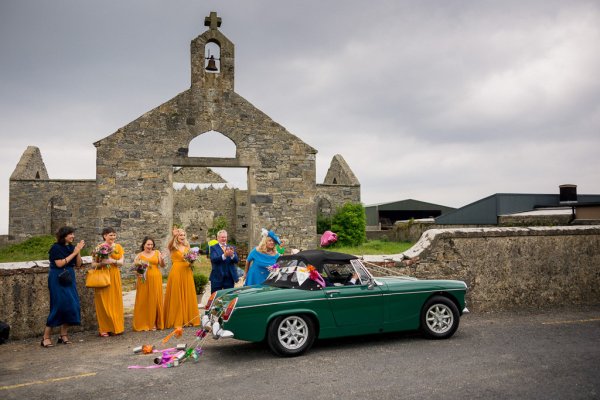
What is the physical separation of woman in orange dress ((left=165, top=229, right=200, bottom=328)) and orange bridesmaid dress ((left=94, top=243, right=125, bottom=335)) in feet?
2.90

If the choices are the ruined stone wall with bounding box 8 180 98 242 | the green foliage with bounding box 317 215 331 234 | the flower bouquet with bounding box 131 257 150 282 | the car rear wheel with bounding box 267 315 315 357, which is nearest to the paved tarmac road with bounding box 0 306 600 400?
the car rear wheel with bounding box 267 315 315 357

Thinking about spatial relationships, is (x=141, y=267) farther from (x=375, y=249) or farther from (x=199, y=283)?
(x=375, y=249)

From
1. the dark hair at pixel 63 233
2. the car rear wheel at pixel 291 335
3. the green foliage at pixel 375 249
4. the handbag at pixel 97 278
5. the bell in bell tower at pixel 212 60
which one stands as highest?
the bell in bell tower at pixel 212 60

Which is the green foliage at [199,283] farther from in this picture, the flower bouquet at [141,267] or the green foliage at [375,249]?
the green foliage at [375,249]

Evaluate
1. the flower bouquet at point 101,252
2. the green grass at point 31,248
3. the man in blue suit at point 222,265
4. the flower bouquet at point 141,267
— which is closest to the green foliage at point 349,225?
the green grass at point 31,248

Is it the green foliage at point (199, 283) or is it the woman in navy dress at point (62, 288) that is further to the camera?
the green foliage at point (199, 283)

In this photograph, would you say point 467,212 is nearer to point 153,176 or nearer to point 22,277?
point 153,176

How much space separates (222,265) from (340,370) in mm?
3951

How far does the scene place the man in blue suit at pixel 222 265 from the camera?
9.15m

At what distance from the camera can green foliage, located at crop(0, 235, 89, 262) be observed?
2541 cm

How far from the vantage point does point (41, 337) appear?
8289 mm

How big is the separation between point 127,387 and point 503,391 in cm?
396

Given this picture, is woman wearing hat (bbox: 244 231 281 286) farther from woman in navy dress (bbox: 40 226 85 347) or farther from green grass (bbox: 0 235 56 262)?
green grass (bbox: 0 235 56 262)

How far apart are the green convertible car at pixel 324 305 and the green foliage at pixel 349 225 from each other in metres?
20.5
